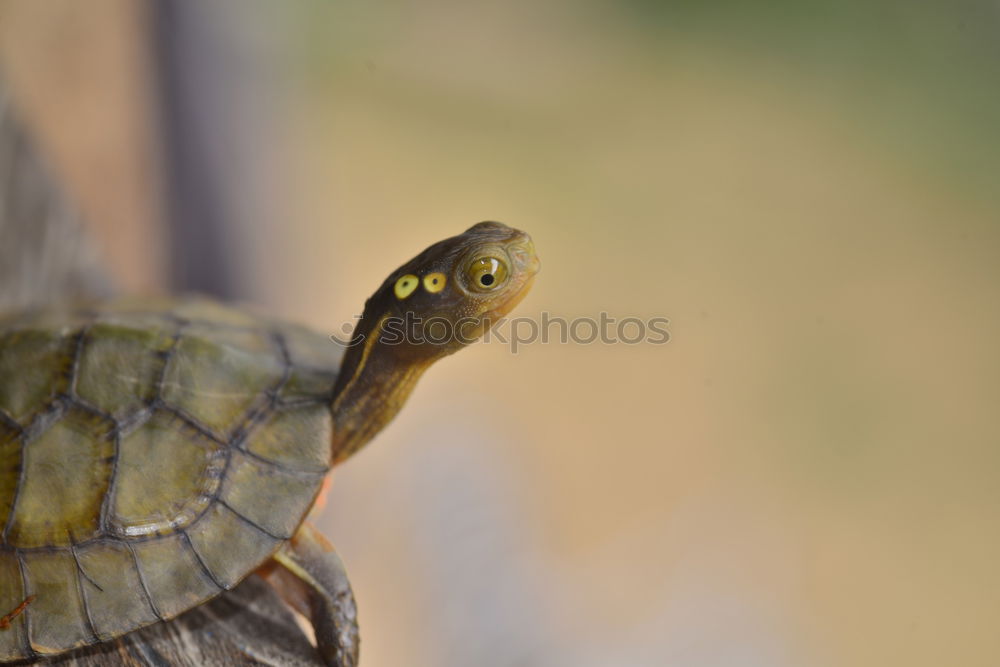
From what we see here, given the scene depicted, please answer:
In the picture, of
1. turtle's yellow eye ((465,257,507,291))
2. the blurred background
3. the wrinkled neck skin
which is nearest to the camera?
turtle's yellow eye ((465,257,507,291))

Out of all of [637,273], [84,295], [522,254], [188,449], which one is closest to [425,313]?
[522,254]

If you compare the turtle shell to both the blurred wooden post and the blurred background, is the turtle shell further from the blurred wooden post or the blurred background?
the blurred background

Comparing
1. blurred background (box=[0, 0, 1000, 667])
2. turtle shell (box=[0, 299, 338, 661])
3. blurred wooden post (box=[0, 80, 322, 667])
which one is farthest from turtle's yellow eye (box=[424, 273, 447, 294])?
blurred background (box=[0, 0, 1000, 667])

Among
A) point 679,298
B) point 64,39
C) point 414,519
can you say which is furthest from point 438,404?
point 64,39

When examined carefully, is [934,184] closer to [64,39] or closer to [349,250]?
[349,250]

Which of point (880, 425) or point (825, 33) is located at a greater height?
point (825, 33)

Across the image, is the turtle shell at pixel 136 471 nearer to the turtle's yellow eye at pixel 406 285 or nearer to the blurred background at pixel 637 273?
the turtle's yellow eye at pixel 406 285

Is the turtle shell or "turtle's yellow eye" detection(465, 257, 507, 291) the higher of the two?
"turtle's yellow eye" detection(465, 257, 507, 291)

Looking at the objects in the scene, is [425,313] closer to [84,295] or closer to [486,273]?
[486,273]
